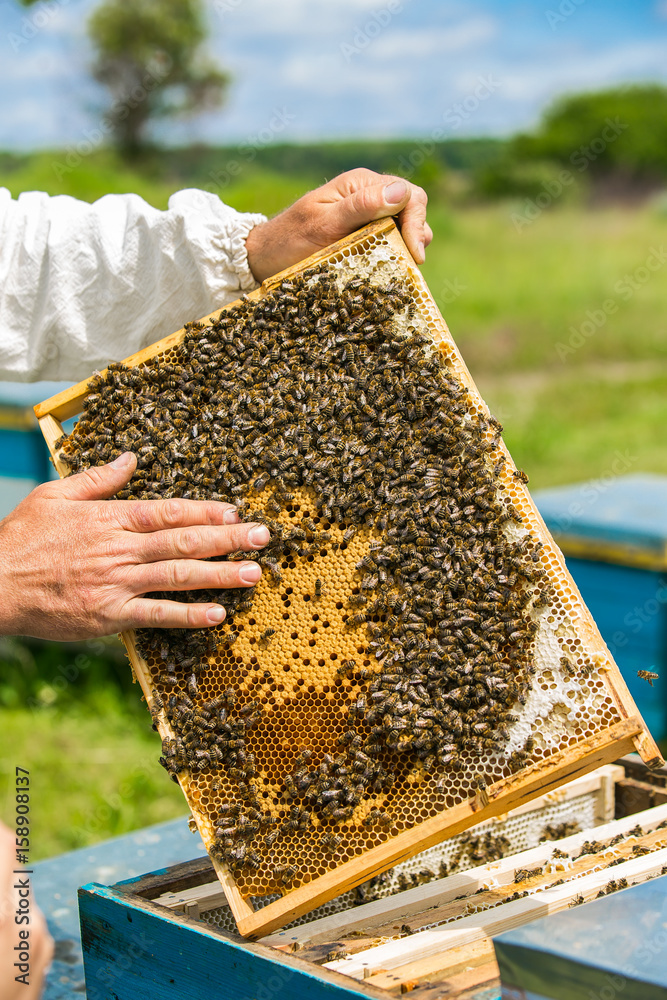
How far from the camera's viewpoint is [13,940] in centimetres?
142

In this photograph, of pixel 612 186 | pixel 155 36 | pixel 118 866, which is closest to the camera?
pixel 118 866

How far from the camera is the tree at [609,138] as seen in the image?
39.3 meters

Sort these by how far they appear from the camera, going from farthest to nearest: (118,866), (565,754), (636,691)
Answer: (636,691)
(118,866)
(565,754)

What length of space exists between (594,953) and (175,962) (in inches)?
49.3

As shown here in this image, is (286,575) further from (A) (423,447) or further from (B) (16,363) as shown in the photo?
(B) (16,363)

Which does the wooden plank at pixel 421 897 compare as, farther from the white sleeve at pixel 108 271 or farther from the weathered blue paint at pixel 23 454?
the weathered blue paint at pixel 23 454

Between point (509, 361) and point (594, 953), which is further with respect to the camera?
point (509, 361)

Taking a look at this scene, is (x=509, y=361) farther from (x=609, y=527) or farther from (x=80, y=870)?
(x=80, y=870)

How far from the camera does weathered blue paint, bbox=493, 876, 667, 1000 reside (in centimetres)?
164

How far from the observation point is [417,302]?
2.94 meters

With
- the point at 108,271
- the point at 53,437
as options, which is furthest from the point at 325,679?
the point at 108,271

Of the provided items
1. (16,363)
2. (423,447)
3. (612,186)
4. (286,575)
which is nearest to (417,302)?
(423,447)

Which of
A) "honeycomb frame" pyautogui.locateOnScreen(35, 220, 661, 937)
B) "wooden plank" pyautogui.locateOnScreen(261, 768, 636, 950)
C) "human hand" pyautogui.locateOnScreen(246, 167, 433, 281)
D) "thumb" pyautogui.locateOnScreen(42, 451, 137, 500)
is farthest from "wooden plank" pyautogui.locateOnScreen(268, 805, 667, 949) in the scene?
"human hand" pyautogui.locateOnScreen(246, 167, 433, 281)

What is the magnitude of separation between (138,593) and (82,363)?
1.36 meters
